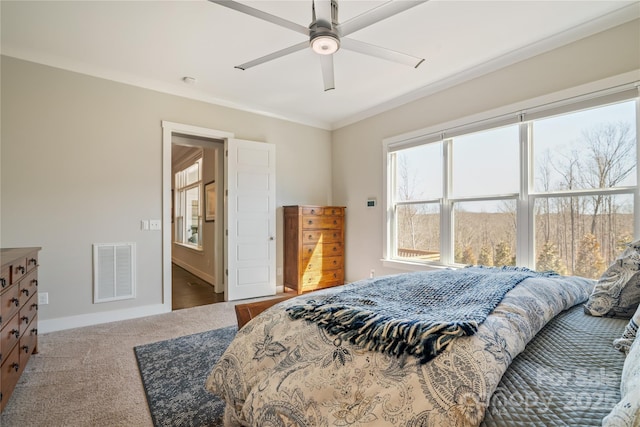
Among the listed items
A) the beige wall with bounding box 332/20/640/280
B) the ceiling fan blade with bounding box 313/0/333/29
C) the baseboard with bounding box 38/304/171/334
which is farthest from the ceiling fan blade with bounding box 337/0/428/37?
the baseboard with bounding box 38/304/171/334

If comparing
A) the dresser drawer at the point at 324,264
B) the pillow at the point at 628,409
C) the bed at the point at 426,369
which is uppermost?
the pillow at the point at 628,409

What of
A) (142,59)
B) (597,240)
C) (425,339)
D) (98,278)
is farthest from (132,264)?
(597,240)

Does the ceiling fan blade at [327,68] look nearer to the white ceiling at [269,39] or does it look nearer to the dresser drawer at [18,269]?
the white ceiling at [269,39]

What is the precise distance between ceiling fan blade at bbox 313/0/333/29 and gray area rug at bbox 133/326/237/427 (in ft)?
8.14

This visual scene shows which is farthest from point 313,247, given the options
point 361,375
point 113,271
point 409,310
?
point 361,375

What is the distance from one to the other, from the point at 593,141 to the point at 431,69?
5.36 feet

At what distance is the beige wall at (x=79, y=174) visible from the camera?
2.90m

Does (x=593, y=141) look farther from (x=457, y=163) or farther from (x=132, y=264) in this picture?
(x=132, y=264)

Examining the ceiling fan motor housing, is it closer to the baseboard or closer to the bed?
the bed

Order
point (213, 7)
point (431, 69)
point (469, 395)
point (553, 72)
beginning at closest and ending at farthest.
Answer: point (469, 395), point (213, 7), point (553, 72), point (431, 69)

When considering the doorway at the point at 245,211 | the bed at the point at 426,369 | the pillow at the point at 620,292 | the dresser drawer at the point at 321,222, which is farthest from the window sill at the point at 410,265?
the bed at the point at 426,369

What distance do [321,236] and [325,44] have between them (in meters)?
2.91

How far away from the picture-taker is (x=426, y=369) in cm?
75

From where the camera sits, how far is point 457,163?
3564 mm
